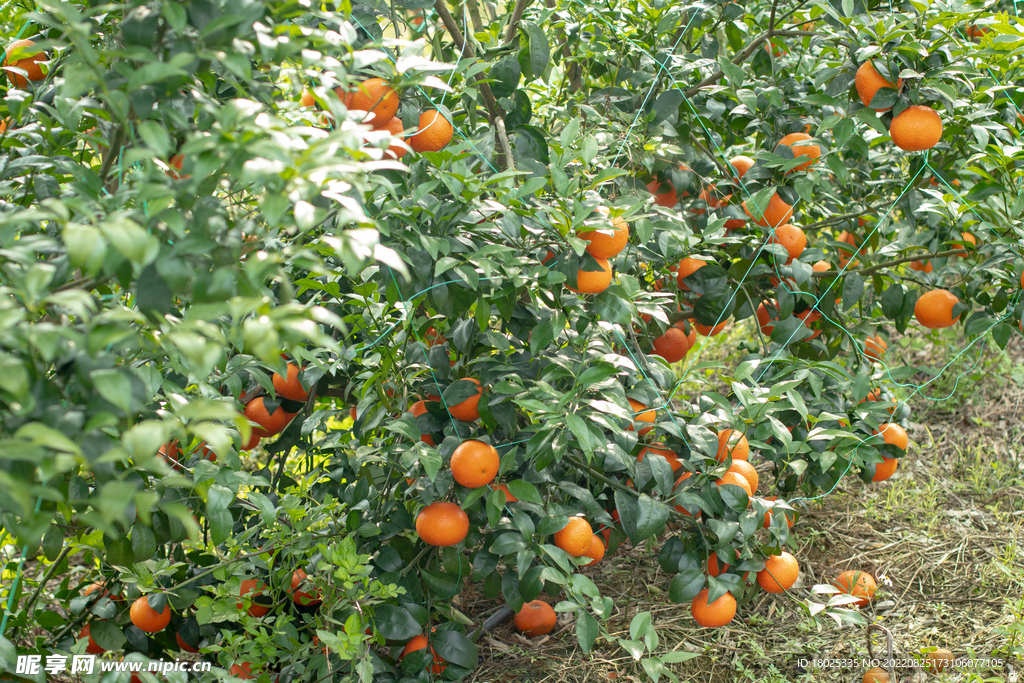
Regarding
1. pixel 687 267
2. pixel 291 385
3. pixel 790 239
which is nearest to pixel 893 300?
pixel 790 239

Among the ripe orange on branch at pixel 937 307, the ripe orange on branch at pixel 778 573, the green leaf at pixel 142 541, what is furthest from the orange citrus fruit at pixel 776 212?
the green leaf at pixel 142 541

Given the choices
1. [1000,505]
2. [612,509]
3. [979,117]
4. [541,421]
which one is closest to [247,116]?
[541,421]

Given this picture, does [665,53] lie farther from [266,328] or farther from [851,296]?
[266,328]

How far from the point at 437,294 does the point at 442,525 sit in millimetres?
416

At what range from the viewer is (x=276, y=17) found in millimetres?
865

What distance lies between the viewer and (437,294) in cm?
126

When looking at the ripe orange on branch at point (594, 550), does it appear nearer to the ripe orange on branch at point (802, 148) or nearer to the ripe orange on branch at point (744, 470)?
the ripe orange on branch at point (744, 470)

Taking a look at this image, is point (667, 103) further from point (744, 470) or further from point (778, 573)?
point (778, 573)

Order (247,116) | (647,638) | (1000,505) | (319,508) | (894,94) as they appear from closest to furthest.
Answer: (247,116), (647,638), (319,508), (894,94), (1000,505)

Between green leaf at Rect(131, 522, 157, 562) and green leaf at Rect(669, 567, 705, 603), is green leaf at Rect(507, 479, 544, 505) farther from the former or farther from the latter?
green leaf at Rect(131, 522, 157, 562)

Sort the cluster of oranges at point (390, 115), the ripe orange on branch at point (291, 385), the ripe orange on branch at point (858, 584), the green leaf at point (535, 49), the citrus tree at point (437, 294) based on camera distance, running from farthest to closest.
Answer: the ripe orange on branch at point (858, 584) < the ripe orange on branch at point (291, 385) < the green leaf at point (535, 49) < the cluster of oranges at point (390, 115) < the citrus tree at point (437, 294)

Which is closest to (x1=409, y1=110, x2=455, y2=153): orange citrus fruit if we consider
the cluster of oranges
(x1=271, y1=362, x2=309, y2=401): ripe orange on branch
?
the cluster of oranges

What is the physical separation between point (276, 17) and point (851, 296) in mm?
1559

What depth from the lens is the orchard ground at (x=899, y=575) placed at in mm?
1645
